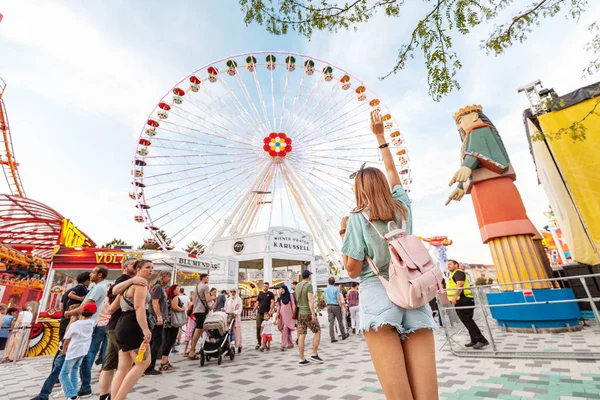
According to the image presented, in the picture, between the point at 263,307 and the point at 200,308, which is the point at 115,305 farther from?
the point at 263,307

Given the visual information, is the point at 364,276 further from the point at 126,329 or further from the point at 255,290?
the point at 255,290

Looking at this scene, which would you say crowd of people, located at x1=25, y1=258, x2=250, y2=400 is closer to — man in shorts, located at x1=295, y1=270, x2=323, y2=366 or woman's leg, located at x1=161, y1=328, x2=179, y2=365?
woman's leg, located at x1=161, y1=328, x2=179, y2=365

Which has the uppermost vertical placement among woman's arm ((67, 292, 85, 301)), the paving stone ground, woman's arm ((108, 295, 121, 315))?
woman's arm ((67, 292, 85, 301))

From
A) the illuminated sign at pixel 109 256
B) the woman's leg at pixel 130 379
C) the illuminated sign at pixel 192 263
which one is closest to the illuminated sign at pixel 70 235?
the illuminated sign at pixel 109 256

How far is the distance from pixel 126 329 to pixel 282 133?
644 inches

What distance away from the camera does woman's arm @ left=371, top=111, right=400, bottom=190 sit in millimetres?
1790

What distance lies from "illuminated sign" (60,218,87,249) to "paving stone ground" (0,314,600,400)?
7.75 metres

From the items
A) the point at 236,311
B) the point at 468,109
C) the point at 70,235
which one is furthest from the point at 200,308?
the point at 70,235

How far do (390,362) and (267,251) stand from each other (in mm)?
18703

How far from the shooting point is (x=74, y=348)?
3.38 metres

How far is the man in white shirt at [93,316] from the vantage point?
369cm

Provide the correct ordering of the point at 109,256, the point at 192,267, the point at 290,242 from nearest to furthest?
the point at 109,256
the point at 192,267
the point at 290,242

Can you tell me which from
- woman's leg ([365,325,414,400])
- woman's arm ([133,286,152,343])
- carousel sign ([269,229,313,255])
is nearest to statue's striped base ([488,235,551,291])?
woman's leg ([365,325,414,400])

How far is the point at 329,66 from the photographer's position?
55.5ft
